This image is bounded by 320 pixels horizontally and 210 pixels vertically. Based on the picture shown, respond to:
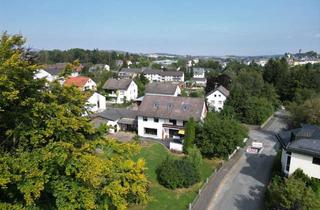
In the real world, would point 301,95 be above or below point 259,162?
above

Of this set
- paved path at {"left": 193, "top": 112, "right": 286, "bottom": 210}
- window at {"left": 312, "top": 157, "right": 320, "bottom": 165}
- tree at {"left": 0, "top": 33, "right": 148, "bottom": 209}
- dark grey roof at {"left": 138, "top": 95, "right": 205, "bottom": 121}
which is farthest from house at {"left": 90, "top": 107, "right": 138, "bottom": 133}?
tree at {"left": 0, "top": 33, "right": 148, "bottom": 209}

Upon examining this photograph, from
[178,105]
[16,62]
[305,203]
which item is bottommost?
[305,203]

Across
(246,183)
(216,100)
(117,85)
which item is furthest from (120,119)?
(216,100)

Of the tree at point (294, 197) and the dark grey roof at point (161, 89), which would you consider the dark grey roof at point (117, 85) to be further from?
the tree at point (294, 197)

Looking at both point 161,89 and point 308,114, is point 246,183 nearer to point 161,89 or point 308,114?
point 308,114

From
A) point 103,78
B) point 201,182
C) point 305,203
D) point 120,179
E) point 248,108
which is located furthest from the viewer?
point 103,78

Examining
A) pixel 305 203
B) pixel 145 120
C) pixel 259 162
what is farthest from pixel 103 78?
pixel 305 203

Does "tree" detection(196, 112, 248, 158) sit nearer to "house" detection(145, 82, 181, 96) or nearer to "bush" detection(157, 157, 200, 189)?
"bush" detection(157, 157, 200, 189)

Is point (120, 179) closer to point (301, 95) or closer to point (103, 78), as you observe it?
point (301, 95)
